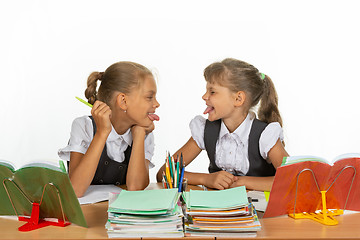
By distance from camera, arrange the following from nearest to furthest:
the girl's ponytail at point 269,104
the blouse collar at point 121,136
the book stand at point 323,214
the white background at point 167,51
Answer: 1. the book stand at point 323,214
2. the blouse collar at point 121,136
3. the girl's ponytail at point 269,104
4. the white background at point 167,51

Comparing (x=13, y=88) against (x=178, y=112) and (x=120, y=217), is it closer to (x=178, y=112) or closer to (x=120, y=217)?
(x=178, y=112)

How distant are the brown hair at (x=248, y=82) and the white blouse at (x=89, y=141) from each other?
1.40ft

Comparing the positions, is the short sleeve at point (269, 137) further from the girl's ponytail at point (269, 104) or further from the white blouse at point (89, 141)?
the white blouse at point (89, 141)

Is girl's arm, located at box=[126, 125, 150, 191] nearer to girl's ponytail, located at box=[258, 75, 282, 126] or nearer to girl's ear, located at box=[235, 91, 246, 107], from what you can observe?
girl's ear, located at box=[235, 91, 246, 107]

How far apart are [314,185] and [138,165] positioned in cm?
78

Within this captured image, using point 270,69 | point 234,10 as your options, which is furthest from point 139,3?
point 270,69

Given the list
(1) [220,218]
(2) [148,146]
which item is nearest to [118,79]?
(2) [148,146]

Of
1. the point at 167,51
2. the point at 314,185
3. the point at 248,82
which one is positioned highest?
the point at 167,51

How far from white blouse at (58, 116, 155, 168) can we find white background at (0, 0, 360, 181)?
1667mm

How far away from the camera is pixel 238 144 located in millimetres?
2225

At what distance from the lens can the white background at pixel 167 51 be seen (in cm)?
392

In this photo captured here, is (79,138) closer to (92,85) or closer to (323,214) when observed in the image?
(92,85)

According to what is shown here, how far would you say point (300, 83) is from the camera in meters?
4.01

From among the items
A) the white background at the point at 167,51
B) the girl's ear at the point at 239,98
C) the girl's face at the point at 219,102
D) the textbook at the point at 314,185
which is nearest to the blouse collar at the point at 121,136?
the girl's face at the point at 219,102
